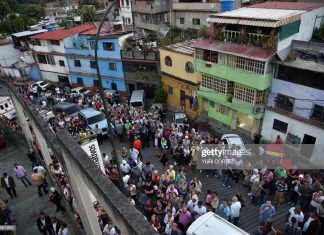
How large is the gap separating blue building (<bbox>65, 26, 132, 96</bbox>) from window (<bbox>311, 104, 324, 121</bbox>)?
2027 centimetres

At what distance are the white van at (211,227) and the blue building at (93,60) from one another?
918 inches

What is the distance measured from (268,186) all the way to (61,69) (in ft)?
103

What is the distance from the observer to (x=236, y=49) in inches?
765

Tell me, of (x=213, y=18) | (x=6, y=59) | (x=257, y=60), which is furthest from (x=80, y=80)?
(x=257, y=60)

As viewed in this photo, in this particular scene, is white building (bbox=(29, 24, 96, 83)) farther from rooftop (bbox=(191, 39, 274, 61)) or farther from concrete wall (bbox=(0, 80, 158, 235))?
concrete wall (bbox=(0, 80, 158, 235))

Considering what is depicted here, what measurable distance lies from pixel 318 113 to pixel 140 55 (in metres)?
17.9

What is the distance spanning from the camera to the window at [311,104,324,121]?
17203mm

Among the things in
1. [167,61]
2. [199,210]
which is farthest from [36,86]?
[199,210]

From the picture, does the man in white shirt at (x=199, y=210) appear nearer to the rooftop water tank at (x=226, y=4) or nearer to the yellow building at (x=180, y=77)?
the yellow building at (x=180, y=77)

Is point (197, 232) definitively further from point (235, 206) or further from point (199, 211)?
point (235, 206)

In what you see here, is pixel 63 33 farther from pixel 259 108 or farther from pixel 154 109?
pixel 259 108

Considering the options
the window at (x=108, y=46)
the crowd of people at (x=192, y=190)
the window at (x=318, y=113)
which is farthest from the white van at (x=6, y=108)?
the window at (x=318, y=113)

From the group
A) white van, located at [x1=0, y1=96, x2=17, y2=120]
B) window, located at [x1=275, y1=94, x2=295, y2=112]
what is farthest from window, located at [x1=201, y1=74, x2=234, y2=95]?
white van, located at [x1=0, y1=96, x2=17, y2=120]

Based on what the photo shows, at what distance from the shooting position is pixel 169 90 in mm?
28281
